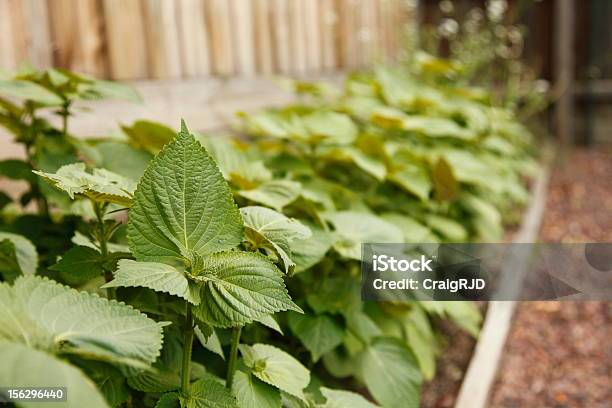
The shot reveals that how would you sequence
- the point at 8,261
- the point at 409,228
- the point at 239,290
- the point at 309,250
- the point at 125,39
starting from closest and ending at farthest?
1. the point at 239,290
2. the point at 8,261
3. the point at 309,250
4. the point at 409,228
5. the point at 125,39

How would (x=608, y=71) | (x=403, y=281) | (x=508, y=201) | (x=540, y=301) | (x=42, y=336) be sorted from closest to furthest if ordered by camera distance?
(x=42, y=336)
(x=403, y=281)
(x=540, y=301)
(x=508, y=201)
(x=608, y=71)

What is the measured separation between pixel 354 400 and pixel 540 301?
185 centimetres

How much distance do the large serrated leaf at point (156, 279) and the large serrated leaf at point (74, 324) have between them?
4 cm

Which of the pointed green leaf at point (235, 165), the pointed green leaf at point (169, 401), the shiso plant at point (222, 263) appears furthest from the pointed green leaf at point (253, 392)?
the pointed green leaf at point (235, 165)

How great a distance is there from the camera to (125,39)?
242cm

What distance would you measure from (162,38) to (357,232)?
4.73 feet

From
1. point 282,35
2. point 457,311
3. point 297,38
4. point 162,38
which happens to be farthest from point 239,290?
point 297,38

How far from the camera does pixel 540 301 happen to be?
282cm

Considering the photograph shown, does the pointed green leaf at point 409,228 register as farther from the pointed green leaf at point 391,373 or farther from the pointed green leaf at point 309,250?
the pointed green leaf at point 309,250

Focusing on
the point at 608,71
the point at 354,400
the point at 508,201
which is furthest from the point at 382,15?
the point at 354,400

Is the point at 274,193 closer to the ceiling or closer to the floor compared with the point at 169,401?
closer to the ceiling

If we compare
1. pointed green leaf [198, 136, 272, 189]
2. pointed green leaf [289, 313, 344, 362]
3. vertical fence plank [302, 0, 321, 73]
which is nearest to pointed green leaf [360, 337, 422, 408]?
pointed green leaf [289, 313, 344, 362]

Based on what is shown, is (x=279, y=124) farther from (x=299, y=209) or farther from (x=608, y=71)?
(x=608, y=71)

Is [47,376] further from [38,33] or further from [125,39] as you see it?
[125,39]
